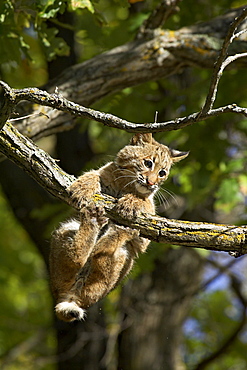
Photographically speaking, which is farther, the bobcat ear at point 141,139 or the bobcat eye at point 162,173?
the bobcat ear at point 141,139

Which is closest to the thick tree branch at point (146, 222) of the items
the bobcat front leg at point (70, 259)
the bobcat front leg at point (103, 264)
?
the bobcat front leg at point (70, 259)

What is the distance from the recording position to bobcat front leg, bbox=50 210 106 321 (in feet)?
14.8

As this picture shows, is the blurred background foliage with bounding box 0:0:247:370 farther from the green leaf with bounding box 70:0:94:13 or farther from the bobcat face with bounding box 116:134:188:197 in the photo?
the bobcat face with bounding box 116:134:188:197

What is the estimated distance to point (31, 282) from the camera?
11211 millimetres

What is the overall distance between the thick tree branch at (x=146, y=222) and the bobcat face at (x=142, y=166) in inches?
31.6

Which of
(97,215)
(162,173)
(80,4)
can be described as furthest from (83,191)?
(80,4)

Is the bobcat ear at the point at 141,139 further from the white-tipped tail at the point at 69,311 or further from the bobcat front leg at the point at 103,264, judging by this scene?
the white-tipped tail at the point at 69,311

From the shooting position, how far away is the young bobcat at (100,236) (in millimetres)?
4473

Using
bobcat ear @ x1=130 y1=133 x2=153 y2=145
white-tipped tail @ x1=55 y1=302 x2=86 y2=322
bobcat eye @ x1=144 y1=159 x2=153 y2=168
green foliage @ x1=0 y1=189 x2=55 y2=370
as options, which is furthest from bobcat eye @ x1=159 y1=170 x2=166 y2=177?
green foliage @ x1=0 y1=189 x2=55 y2=370

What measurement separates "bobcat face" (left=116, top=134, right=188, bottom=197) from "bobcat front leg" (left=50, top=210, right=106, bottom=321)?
59cm

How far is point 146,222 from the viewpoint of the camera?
3799 mm

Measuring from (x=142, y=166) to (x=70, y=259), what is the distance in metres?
1.07

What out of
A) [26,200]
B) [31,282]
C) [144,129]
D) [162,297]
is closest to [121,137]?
[26,200]

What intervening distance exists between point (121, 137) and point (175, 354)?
3527mm
